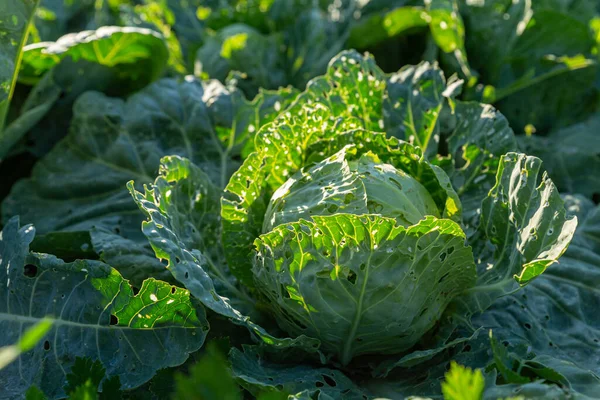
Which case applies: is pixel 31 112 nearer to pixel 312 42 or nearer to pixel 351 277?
pixel 312 42

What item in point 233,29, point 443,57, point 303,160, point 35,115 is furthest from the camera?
point 233,29

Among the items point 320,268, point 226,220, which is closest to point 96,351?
point 226,220

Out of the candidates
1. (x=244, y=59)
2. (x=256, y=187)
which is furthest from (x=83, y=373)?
(x=244, y=59)

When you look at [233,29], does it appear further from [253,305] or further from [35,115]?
A: [253,305]

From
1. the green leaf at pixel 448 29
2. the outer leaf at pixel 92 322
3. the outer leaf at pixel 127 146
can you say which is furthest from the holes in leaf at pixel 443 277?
the green leaf at pixel 448 29

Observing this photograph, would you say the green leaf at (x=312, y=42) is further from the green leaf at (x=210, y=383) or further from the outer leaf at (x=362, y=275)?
the green leaf at (x=210, y=383)

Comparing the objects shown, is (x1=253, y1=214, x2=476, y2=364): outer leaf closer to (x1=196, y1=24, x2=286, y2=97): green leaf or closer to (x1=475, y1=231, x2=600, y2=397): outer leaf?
(x1=475, y1=231, x2=600, y2=397): outer leaf

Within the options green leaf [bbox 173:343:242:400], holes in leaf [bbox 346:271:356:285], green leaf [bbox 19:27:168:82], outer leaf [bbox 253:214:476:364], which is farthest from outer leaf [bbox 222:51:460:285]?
green leaf [bbox 173:343:242:400]
